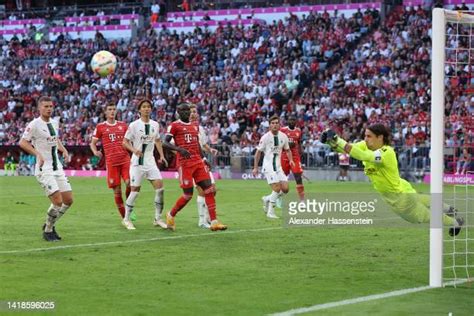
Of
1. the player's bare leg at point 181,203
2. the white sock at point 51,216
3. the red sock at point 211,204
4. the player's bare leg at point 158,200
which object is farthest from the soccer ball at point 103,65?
the white sock at point 51,216

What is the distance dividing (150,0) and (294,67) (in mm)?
13182

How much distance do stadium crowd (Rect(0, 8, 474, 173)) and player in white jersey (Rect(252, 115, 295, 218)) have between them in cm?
1414

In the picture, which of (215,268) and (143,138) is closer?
(215,268)

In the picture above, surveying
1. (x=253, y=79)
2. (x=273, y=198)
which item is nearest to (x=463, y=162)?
(x=273, y=198)

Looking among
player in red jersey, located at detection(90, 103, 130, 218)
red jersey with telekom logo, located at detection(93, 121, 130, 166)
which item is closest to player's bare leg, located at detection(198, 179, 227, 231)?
player in red jersey, located at detection(90, 103, 130, 218)

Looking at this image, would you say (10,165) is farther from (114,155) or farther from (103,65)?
(114,155)

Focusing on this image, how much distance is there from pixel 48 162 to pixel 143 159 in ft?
9.04

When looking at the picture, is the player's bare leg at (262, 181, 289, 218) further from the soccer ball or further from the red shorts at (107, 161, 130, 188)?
the soccer ball

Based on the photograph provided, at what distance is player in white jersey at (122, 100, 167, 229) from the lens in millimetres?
17641

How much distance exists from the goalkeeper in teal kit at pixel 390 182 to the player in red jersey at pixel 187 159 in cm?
429

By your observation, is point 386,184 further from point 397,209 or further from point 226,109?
point 226,109

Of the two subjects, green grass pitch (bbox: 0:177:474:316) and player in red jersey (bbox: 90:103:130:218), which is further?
player in red jersey (bbox: 90:103:130:218)

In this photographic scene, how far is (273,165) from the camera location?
68.3ft

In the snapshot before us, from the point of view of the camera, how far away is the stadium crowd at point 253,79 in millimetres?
39281
